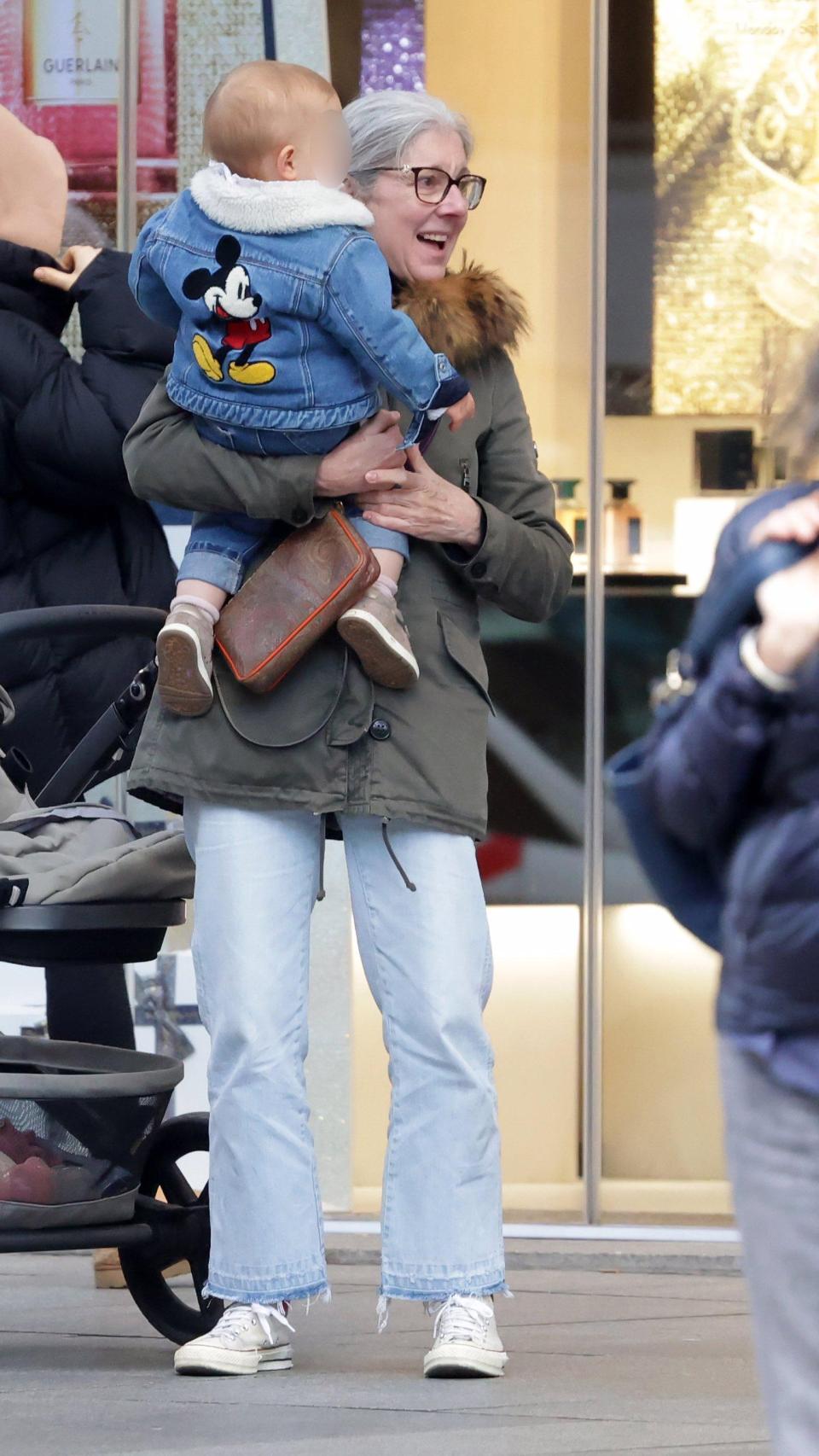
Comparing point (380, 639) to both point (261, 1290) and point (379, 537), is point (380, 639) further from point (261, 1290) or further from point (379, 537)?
point (261, 1290)

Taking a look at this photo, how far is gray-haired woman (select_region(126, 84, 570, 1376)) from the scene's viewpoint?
3.31 meters

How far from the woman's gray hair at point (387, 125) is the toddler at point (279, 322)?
0.13m

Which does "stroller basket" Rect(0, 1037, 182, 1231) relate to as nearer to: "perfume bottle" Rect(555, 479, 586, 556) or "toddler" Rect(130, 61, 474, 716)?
"toddler" Rect(130, 61, 474, 716)

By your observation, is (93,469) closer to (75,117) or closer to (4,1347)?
(4,1347)

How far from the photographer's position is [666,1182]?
5707mm

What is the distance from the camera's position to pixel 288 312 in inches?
127

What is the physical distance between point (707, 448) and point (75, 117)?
1978 mm

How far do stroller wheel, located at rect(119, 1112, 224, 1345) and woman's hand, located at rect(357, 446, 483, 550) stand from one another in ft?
3.69

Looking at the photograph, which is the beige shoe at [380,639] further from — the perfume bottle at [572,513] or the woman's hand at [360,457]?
→ the perfume bottle at [572,513]

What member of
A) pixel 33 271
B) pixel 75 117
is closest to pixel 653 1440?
pixel 33 271

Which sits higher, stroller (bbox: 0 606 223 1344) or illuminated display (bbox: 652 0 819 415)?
illuminated display (bbox: 652 0 819 415)

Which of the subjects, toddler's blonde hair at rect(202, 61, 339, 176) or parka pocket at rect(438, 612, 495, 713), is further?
parka pocket at rect(438, 612, 495, 713)

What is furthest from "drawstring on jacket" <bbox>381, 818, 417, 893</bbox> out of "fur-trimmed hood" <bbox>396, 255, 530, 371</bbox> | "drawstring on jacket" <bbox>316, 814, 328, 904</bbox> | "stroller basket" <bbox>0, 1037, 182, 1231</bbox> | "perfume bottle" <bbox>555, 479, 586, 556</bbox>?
"perfume bottle" <bbox>555, 479, 586, 556</bbox>

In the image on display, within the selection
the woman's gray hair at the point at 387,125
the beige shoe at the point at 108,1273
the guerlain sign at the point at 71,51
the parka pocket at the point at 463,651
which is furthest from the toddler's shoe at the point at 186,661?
the guerlain sign at the point at 71,51
